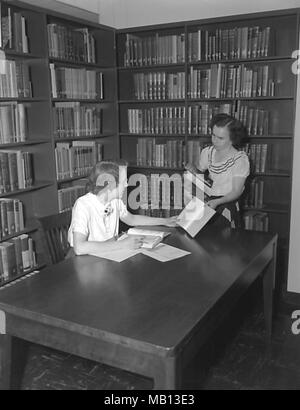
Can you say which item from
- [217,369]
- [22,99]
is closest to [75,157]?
[22,99]

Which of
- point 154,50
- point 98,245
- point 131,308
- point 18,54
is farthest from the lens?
point 154,50

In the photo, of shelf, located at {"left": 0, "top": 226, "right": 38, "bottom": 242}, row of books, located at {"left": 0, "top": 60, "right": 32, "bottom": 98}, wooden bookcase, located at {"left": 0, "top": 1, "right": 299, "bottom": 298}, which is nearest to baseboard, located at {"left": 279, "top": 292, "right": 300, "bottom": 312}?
wooden bookcase, located at {"left": 0, "top": 1, "right": 299, "bottom": 298}

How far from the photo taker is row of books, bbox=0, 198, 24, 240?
3152 mm

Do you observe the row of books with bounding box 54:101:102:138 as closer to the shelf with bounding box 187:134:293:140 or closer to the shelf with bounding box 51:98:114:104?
the shelf with bounding box 51:98:114:104

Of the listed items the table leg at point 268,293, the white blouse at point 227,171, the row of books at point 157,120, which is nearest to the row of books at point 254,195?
the white blouse at point 227,171

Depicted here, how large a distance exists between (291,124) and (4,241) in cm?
241

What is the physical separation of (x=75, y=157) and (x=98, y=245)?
172 centimetres

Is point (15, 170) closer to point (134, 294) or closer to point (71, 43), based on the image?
point (71, 43)

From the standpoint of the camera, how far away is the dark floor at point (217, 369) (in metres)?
2.30

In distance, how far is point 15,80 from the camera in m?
3.12

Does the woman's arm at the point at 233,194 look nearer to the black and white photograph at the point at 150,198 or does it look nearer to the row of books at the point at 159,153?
the black and white photograph at the point at 150,198

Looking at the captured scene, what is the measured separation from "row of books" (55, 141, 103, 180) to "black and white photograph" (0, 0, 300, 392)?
0.6 inches

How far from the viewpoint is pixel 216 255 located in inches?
86.0
